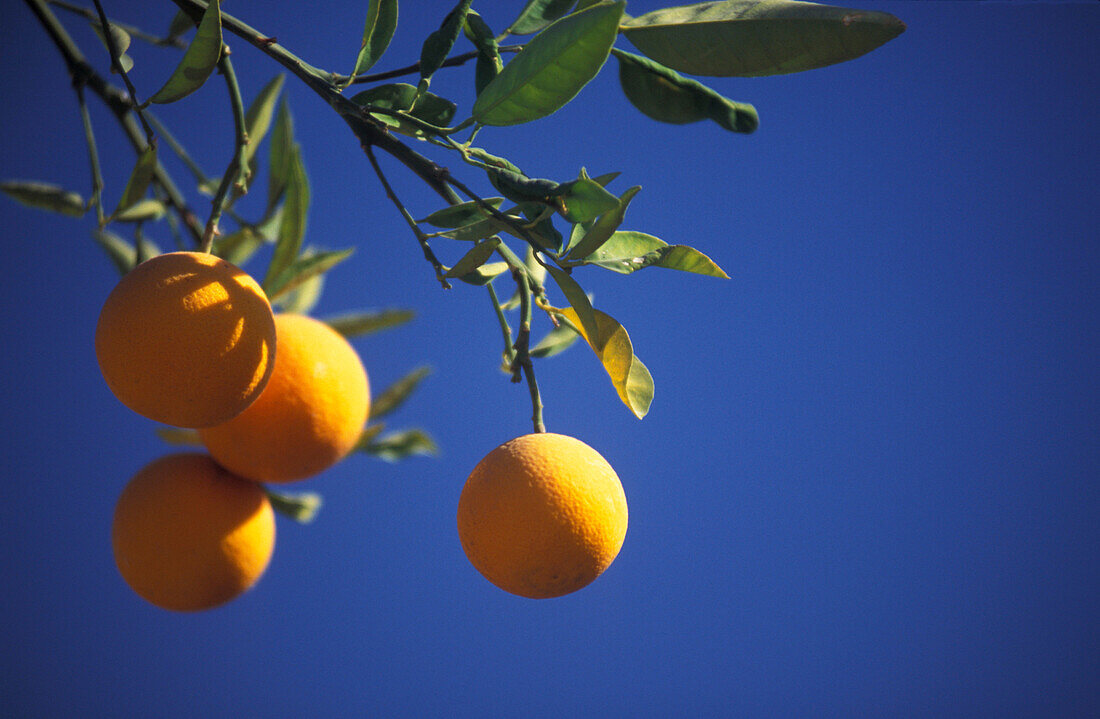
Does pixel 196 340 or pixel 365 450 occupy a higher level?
pixel 196 340

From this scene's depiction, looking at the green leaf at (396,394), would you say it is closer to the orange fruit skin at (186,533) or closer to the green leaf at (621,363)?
the orange fruit skin at (186,533)

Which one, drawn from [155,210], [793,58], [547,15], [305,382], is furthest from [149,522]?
[793,58]

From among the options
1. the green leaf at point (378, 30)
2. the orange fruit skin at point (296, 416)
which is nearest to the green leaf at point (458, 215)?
the green leaf at point (378, 30)

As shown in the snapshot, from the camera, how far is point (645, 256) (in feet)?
1.69

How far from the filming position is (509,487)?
561 mm

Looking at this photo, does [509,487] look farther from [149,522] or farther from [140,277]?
[149,522]

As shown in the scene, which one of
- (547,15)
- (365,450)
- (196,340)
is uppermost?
(547,15)

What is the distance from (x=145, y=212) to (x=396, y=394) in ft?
1.26

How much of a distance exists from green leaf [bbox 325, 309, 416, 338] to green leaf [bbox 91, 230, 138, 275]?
0.27 m

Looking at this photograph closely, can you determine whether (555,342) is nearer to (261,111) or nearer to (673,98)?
(673,98)

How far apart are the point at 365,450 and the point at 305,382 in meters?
0.33

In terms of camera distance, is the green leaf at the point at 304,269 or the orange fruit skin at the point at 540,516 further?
the green leaf at the point at 304,269

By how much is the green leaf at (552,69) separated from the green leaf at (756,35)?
97 mm

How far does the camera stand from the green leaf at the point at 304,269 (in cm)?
83
